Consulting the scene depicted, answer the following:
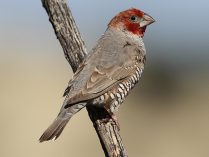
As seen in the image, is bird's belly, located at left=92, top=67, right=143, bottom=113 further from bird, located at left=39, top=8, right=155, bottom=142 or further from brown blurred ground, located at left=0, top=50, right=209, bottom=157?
brown blurred ground, located at left=0, top=50, right=209, bottom=157

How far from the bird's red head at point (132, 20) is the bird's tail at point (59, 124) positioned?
1.68 metres

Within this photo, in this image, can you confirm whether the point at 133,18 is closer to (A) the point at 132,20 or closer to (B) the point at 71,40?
(A) the point at 132,20

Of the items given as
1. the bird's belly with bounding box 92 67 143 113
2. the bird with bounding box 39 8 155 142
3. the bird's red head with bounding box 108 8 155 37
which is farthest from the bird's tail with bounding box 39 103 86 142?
the bird's red head with bounding box 108 8 155 37

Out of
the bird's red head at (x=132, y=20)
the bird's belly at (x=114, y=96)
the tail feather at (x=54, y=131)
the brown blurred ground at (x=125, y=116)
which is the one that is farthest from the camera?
the brown blurred ground at (x=125, y=116)

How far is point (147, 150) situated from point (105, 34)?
956 centimetres

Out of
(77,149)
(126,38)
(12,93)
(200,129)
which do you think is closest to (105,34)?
(126,38)

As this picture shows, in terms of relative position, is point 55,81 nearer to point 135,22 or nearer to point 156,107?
point 156,107

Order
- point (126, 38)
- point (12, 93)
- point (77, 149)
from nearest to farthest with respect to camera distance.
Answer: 1. point (126, 38)
2. point (77, 149)
3. point (12, 93)

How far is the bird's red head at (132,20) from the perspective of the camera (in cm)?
1156

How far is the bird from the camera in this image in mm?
10211

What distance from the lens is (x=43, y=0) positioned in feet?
34.2

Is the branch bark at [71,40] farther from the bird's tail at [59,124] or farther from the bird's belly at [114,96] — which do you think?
the bird's tail at [59,124]

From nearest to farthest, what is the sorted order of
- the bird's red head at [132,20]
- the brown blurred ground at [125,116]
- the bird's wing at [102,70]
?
the bird's wing at [102,70] → the bird's red head at [132,20] → the brown blurred ground at [125,116]

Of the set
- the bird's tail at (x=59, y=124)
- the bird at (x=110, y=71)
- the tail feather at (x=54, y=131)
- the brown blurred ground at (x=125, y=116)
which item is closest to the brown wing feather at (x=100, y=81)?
the bird at (x=110, y=71)
